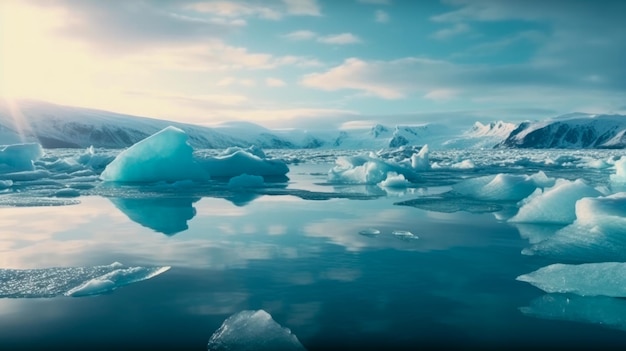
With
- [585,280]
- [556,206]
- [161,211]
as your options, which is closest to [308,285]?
[585,280]

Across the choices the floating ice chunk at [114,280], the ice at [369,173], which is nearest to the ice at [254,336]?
the floating ice chunk at [114,280]

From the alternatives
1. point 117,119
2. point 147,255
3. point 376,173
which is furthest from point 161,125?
point 147,255

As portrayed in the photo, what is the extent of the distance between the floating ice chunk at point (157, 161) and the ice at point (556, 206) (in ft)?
38.8

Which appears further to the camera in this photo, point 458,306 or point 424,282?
point 424,282

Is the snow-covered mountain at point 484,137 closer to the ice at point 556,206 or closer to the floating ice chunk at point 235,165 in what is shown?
the floating ice chunk at point 235,165

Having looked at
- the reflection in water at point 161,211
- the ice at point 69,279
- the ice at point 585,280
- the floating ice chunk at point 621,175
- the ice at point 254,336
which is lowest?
the reflection in water at point 161,211

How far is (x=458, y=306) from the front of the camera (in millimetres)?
4102

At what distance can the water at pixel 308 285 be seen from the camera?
11.5 feet

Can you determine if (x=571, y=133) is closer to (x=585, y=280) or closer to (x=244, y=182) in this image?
(x=244, y=182)

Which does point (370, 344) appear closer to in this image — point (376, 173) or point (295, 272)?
point (295, 272)

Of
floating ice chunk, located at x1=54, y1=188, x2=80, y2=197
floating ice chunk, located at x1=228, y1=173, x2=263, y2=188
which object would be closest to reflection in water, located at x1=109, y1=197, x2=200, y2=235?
Result: floating ice chunk, located at x1=54, y1=188, x2=80, y2=197

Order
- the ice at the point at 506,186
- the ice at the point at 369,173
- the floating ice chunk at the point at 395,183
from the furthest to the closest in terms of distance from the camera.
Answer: the ice at the point at 369,173, the floating ice chunk at the point at 395,183, the ice at the point at 506,186

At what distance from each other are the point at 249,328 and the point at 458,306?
177 cm

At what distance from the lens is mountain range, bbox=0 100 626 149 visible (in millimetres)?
97500
